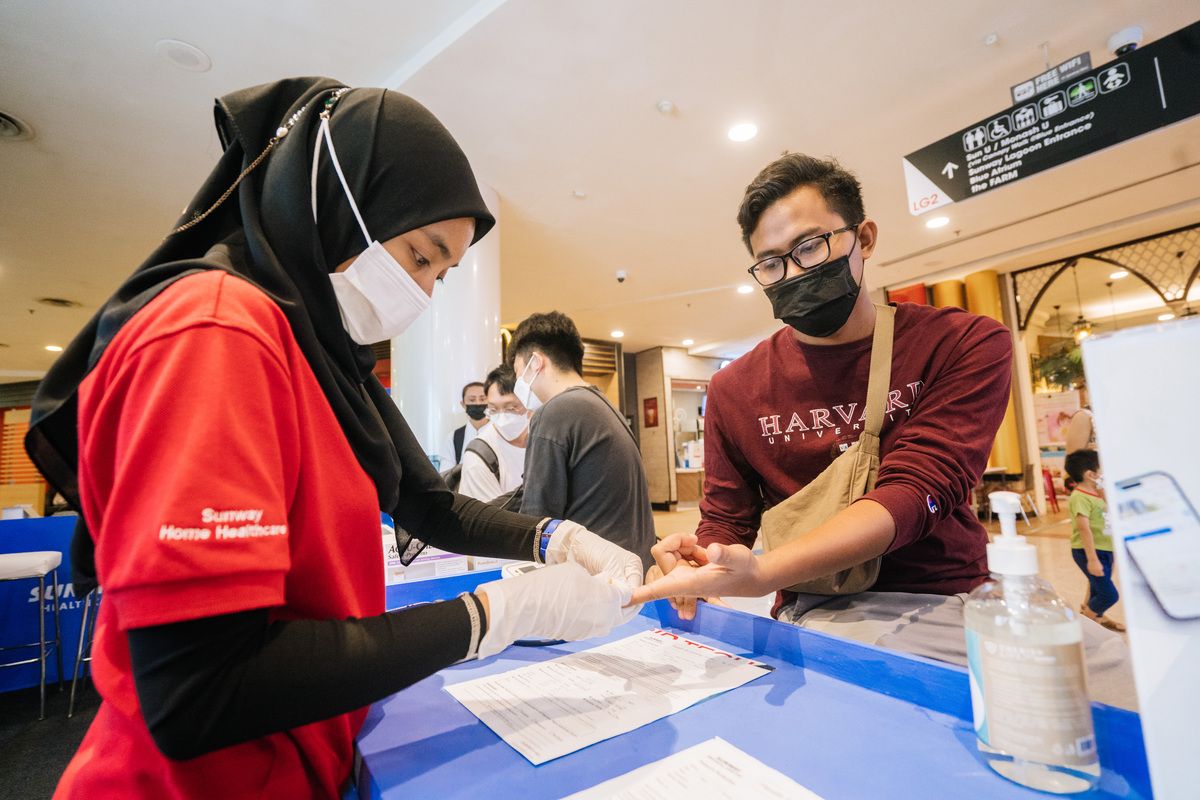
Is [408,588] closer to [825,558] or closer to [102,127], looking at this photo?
[825,558]

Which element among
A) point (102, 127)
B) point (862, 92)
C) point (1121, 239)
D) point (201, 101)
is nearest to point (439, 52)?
point (201, 101)

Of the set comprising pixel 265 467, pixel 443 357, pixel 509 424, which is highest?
pixel 443 357

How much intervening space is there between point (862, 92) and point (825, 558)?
3435 millimetres

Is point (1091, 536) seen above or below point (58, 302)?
below

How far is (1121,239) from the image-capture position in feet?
21.1

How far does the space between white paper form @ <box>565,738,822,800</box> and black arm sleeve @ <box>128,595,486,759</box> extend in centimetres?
24

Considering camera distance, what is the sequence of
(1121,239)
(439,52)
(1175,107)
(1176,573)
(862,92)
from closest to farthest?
(1176,573) → (1175,107) → (439,52) → (862,92) → (1121,239)

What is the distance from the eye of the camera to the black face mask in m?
1.27

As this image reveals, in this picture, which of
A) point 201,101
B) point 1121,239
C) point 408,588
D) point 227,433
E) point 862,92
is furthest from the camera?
point 1121,239

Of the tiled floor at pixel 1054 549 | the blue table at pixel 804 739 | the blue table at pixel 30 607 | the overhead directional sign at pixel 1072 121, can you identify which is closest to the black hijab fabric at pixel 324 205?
→ the blue table at pixel 804 739

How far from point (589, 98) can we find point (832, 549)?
10.3 feet

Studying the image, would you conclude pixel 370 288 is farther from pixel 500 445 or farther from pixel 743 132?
pixel 743 132

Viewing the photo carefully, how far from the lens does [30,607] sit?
352 centimetres

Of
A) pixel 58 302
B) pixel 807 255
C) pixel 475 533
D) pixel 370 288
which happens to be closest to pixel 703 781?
pixel 475 533
